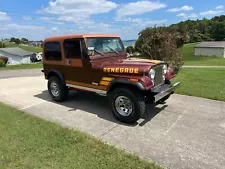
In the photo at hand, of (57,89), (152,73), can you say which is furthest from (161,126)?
(57,89)

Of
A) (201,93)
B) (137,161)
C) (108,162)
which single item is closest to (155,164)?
(137,161)

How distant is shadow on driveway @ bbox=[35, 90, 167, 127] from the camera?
4.95 metres

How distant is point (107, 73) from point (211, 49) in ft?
210

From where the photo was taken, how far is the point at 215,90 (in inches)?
275

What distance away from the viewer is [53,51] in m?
6.09

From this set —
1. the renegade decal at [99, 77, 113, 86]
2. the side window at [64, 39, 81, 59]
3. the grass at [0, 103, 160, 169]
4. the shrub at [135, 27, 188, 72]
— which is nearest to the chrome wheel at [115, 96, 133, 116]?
the renegade decal at [99, 77, 113, 86]

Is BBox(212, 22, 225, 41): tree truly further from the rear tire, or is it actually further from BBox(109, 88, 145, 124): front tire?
BBox(109, 88, 145, 124): front tire

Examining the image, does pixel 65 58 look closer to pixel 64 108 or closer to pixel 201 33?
pixel 64 108

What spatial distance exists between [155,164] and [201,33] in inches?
3805

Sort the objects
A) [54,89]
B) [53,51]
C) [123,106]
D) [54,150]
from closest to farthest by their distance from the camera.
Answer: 1. [54,150]
2. [123,106]
3. [53,51]
4. [54,89]

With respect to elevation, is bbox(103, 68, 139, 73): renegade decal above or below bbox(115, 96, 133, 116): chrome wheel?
above

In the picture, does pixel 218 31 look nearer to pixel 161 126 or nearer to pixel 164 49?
pixel 164 49

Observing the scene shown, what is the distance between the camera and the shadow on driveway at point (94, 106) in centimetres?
495

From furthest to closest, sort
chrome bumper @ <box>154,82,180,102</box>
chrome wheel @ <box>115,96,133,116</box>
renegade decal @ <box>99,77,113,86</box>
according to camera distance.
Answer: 1. renegade decal @ <box>99,77,113,86</box>
2. chrome wheel @ <box>115,96,133,116</box>
3. chrome bumper @ <box>154,82,180,102</box>
